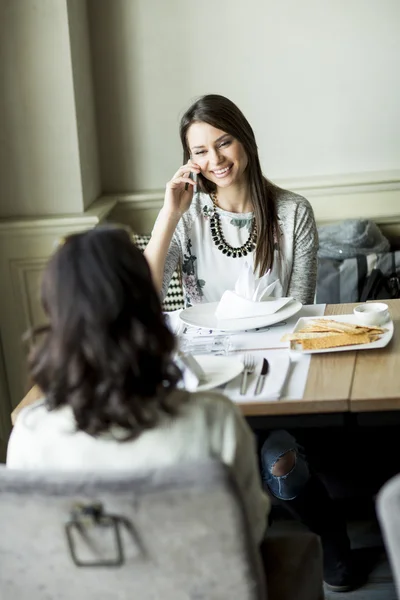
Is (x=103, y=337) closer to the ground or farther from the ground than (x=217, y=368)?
farther from the ground

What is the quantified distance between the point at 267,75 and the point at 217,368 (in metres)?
1.81

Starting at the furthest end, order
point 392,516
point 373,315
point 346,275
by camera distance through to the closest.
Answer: point 346,275 < point 373,315 < point 392,516

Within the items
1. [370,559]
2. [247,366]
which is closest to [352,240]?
[370,559]

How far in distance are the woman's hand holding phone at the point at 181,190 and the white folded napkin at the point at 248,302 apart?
44cm

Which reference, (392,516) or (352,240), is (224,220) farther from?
(392,516)

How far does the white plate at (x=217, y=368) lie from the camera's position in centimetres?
170

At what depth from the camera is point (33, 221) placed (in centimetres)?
298

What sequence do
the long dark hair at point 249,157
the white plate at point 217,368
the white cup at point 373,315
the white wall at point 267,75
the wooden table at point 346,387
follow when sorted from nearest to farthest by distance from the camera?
1. the wooden table at point 346,387
2. the white plate at point 217,368
3. the white cup at point 373,315
4. the long dark hair at point 249,157
5. the white wall at point 267,75

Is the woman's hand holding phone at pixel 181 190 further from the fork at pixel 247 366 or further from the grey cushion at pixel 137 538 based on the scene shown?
the grey cushion at pixel 137 538

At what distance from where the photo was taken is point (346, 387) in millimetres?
1659

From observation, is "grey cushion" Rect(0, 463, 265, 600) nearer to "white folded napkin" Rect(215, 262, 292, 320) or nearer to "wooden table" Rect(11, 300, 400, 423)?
"wooden table" Rect(11, 300, 400, 423)

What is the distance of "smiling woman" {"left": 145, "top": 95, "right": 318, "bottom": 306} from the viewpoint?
2.41 meters

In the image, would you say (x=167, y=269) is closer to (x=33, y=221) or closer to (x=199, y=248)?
(x=199, y=248)

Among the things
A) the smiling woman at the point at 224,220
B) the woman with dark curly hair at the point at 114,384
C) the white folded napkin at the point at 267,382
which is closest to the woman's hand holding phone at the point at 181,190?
the smiling woman at the point at 224,220
